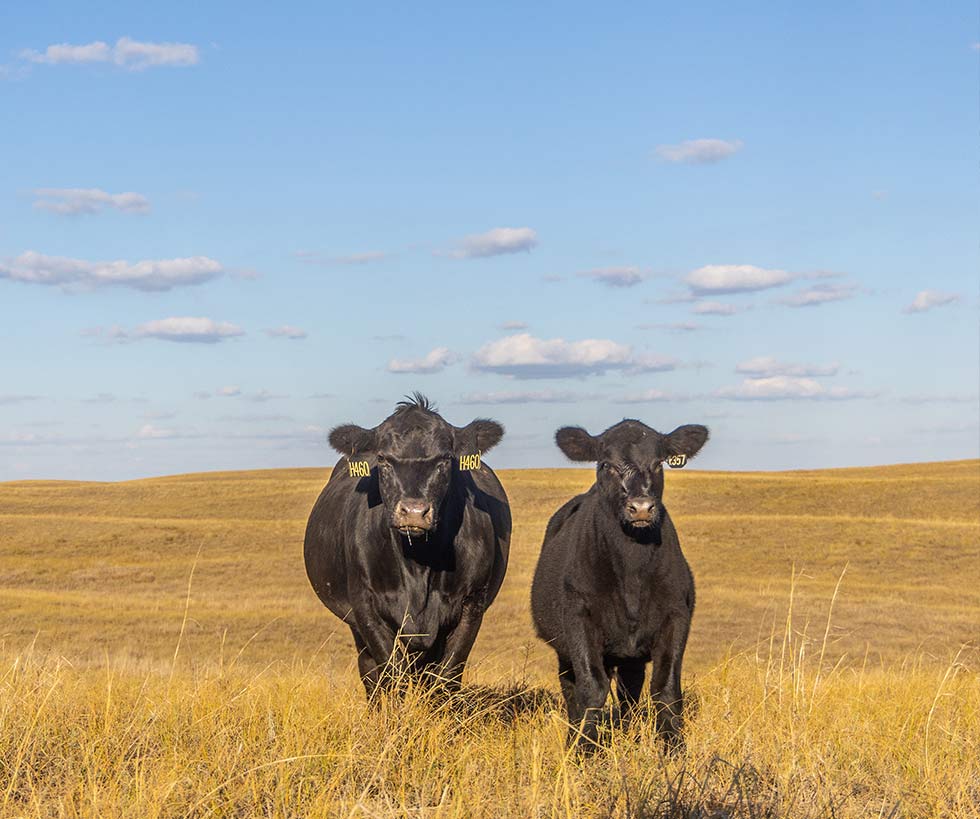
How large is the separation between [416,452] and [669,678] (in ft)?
7.69

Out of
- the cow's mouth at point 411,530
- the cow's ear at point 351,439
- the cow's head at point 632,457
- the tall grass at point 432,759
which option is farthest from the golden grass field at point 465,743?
the cow's ear at point 351,439

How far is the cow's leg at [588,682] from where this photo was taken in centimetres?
695

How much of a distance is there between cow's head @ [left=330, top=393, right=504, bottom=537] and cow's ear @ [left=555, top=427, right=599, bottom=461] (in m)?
0.74

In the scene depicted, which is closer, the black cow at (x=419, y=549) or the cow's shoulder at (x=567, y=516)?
the black cow at (x=419, y=549)

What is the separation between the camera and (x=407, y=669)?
7.73m

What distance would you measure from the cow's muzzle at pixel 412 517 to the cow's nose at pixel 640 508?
131 centimetres

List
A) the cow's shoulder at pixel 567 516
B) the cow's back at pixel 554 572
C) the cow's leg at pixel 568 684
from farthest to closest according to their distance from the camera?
1. the cow's shoulder at pixel 567 516
2. the cow's back at pixel 554 572
3. the cow's leg at pixel 568 684

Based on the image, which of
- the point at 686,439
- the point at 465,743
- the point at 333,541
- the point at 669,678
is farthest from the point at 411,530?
the point at 333,541

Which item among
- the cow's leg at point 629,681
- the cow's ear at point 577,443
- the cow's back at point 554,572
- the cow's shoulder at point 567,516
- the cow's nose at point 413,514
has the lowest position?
the cow's leg at point 629,681

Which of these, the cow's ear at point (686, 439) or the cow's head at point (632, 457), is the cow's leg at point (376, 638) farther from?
the cow's ear at point (686, 439)

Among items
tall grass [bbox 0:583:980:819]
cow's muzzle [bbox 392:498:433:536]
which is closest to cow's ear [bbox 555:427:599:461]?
cow's muzzle [bbox 392:498:433:536]

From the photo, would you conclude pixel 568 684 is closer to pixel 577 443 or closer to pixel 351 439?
pixel 577 443

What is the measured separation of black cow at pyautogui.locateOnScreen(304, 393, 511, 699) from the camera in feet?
26.3

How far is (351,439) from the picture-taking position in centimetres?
869
